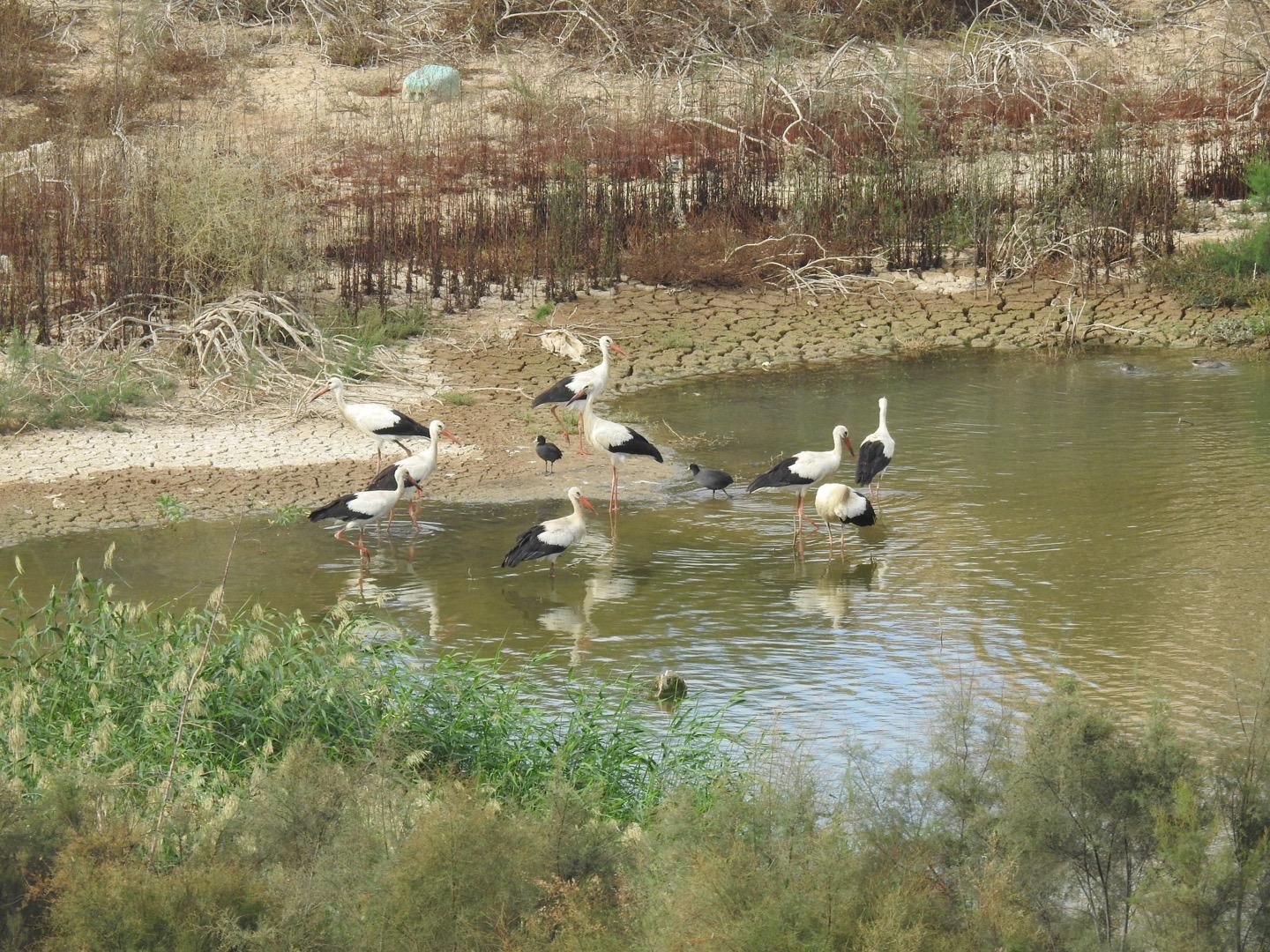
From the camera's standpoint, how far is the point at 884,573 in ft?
33.2

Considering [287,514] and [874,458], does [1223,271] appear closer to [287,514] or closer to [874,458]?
[874,458]

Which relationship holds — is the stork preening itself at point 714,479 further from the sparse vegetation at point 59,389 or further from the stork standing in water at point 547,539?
the sparse vegetation at point 59,389

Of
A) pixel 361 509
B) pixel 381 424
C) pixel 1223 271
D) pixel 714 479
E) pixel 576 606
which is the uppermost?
pixel 1223 271

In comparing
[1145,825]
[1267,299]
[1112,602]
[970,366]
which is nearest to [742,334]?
[970,366]

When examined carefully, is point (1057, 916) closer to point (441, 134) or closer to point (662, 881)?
point (662, 881)

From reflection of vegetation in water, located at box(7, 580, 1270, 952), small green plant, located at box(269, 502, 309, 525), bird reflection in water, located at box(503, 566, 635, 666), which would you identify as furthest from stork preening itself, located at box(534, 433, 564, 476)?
reflection of vegetation in water, located at box(7, 580, 1270, 952)

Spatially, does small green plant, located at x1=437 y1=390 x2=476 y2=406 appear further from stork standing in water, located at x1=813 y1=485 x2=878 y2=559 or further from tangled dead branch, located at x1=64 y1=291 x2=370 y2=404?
stork standing in water, located at x1=813 y1=485 x2=878 y2=559

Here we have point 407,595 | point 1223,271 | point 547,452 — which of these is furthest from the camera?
point 1223,271

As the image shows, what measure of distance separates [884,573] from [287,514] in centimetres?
399

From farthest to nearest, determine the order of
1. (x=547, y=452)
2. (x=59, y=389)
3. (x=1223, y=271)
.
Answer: (x=1223, y=271) → (x=59, y=389) → (x=547, y=452)

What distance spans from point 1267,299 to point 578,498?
29.6ft

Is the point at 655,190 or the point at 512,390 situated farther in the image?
the point at 655,190

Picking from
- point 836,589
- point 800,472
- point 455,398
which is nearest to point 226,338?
point 455,398

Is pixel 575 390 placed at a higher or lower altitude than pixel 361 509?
higher
